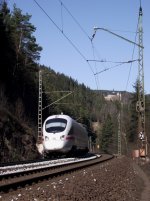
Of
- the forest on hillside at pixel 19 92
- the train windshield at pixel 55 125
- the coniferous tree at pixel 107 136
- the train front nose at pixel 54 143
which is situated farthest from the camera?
the coniferous tree at pixel 107 136

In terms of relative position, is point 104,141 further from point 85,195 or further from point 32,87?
point 85,195

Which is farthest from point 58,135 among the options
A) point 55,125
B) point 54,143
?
point 55,125

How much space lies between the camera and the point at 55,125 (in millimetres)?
35281

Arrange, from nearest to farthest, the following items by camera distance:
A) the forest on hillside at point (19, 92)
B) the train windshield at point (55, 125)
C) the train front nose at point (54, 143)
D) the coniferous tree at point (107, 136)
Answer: the train front nose at point (54, 143)
the train windshield at point (55, 125)
the forest on hillside at point (19, 92)
the coniferous tree at point (107, 136)

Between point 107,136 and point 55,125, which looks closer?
point 55,125

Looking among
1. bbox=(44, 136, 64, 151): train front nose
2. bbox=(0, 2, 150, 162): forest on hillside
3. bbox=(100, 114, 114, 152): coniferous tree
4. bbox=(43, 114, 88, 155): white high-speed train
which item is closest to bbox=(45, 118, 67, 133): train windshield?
bbox=(43, 114, 88, 155): white high-speed train

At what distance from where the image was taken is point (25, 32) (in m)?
80.0

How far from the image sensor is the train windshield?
3509 centimetres

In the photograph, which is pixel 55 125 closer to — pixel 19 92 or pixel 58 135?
pixel 58 135

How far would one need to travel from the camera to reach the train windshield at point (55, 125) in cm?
3509

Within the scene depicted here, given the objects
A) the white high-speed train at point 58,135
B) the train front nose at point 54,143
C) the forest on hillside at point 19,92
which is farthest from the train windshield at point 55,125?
the forest on hillside at point 19,92

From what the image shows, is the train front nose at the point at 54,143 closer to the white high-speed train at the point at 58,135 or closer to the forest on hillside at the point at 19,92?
the white high-speed train at the point at 58,135

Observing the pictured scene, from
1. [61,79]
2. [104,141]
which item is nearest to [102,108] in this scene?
[61,79]

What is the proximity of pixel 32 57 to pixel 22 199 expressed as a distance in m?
70.5
